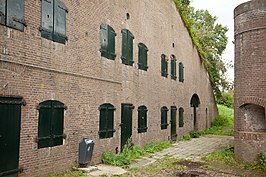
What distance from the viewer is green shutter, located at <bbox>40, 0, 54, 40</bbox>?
800 cm

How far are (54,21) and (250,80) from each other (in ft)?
25.0

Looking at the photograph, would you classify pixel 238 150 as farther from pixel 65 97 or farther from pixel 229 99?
pixel 229 99

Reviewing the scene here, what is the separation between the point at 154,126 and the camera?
49.9 ft

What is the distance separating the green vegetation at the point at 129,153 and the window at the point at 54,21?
15.1 feet

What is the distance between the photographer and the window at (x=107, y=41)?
425 inches

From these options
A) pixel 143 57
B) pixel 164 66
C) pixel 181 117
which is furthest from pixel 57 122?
pixel 181 117

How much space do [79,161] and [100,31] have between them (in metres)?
4.74

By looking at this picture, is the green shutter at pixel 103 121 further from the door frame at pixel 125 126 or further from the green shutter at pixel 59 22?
the green shutter at pixel 59 22

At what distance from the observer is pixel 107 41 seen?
36.3ft

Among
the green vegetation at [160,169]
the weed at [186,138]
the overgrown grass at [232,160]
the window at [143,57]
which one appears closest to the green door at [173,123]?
the weed at [186,138]

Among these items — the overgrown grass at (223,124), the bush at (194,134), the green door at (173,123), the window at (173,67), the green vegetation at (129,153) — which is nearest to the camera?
the green vegetation at (129,153)

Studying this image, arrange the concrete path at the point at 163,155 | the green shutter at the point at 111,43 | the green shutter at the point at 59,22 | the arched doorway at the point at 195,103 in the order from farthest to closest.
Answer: the arched doorway at the point at 195,103 < the green shutter at the point at 111,43 < the concrete path at the point at 163,155 < the green shutter at the point at 59,22

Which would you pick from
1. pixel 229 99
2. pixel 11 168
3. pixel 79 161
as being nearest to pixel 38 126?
pixel 11 168

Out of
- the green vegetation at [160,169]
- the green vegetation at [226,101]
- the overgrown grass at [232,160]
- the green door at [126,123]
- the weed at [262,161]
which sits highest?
the green vegetation at [226,101]
